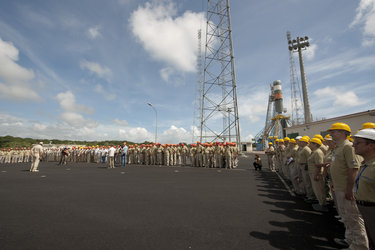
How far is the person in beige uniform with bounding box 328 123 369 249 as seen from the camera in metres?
2.58

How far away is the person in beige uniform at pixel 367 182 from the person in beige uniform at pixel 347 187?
0.43 meters

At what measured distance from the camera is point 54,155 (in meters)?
24.2

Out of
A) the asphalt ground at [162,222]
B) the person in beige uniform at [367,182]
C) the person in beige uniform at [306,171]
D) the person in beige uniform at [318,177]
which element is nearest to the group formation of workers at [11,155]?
the asphalt ground at [162,222]

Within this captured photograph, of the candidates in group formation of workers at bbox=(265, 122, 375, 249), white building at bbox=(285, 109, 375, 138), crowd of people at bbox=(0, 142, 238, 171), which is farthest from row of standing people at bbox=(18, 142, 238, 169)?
group formation of workers at bbox=(265, 122, 375, 249)

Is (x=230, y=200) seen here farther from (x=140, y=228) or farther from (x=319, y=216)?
(x=140, y=228)

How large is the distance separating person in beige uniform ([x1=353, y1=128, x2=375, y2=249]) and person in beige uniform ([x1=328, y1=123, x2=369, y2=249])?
43cm

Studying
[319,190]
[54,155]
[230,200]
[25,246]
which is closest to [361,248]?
[319,190]

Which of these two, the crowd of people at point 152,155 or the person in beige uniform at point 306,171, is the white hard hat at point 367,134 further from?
the crowd of people at point 152,155

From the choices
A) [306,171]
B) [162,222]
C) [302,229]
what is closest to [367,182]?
[302,229]

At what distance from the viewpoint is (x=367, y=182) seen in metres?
2.11

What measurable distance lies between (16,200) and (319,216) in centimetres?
779

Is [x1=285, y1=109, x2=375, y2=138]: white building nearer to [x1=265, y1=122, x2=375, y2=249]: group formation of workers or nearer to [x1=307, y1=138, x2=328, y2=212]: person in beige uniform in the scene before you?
[x1=307, y1=138, x2=328, y2=212]: person in beige uniform

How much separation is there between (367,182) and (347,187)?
0.62 meters

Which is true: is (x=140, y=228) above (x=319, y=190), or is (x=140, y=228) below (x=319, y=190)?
below
